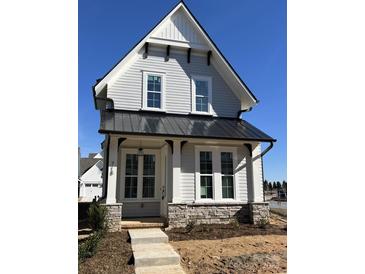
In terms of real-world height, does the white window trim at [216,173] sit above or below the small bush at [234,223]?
above

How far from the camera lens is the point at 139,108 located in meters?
9.57

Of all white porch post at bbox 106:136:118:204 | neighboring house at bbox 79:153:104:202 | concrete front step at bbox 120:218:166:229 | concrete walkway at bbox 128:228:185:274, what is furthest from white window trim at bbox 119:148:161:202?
neighboring house at bbox 79:153:104:202

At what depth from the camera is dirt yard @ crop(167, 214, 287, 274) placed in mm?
4586

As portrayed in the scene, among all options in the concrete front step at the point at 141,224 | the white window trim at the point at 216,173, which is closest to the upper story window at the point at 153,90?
the white window trim at the point at 216,173

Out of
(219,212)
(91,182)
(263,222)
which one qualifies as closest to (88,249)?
(219,212)

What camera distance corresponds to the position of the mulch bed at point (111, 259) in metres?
4.31

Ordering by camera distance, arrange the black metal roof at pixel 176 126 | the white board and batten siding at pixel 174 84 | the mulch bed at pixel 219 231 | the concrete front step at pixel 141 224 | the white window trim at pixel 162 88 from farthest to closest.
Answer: the white window trim at pixel 162 88
the white board and batten siding at pixel 174 84
the black metal roof at pixel 176 126
the concrete front step at pixel 141 224
the mulch bed at pixel 219 231

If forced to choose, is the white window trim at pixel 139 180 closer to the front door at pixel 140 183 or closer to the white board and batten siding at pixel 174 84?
the front door at pixel 140 183

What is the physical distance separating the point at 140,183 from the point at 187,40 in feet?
18.6

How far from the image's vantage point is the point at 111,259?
4.81m

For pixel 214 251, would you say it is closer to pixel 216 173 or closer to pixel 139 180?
pixel 216 173
